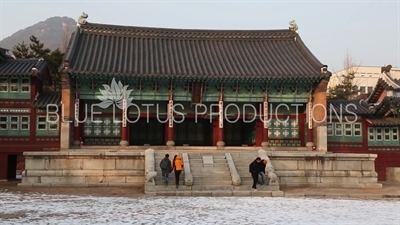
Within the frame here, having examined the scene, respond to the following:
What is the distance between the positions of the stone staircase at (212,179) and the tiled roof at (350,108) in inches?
372

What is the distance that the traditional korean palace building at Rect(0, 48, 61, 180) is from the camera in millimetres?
29234

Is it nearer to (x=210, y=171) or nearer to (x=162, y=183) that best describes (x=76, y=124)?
(x=162, y=183)

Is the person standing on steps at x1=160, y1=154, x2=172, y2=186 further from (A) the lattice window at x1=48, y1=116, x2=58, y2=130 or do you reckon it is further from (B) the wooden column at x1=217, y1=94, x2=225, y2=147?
(A) the lattice window at x1=48, y1=116, x2=58, y2=130

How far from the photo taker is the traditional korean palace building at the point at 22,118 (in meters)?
29.2

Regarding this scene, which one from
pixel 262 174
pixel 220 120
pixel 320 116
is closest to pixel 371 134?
pixel 320 116

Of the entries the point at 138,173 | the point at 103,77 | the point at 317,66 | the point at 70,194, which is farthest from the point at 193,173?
the point at 317,66

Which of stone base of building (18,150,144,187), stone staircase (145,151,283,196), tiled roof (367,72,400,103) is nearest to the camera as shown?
stone staircase (145,151,283,196)

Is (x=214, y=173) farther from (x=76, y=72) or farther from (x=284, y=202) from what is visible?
(x=76, y=72)

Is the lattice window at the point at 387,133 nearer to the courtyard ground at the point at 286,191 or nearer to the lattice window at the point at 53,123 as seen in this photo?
the courtyard ground at the point at 286,191

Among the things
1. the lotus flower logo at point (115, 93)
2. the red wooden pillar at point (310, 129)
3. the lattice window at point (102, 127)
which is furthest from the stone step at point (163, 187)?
the red wooden pillar at point (310, 129)

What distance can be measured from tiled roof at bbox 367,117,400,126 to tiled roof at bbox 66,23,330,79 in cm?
527

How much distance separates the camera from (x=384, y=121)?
103 feet

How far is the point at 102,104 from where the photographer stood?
3012cm

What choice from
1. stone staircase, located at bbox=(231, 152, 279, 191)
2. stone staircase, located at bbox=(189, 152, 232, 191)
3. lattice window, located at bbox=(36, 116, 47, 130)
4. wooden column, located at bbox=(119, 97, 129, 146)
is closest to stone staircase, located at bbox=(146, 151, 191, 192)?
stone staircase, located at bbox=(189, 152, 232, 191)
